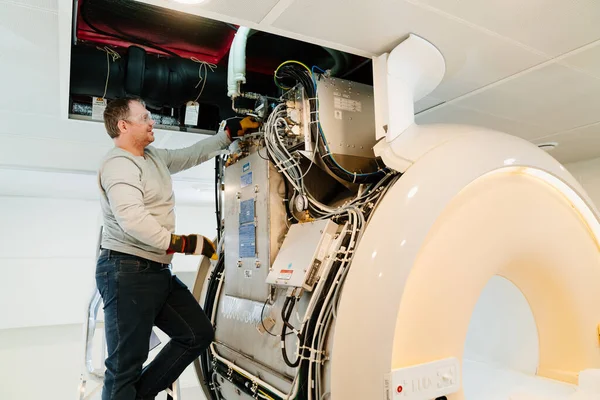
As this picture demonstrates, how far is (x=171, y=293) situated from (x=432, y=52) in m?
1.66

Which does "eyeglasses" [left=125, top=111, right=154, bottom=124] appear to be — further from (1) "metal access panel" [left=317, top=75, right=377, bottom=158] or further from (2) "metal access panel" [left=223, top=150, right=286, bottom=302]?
(1) "metal access panel" [left=317, top=75, right=377, bottom=158]

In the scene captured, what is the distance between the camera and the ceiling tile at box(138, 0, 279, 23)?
4.64ft

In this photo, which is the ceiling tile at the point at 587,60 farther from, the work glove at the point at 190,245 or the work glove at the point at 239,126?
the work glove at the point at 190,245

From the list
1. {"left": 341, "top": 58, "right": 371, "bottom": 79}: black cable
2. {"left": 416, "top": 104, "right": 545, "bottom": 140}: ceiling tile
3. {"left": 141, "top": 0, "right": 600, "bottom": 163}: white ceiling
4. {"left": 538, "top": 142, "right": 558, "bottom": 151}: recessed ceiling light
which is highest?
{"left": 341, "top": 58, "right": 371, "bottom": 79}: black cable

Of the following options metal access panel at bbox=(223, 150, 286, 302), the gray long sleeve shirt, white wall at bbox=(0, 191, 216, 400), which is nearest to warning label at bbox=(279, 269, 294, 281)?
metal access panel at bbox=(223, 150, 286, 302)

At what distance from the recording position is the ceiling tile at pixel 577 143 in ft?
10.1

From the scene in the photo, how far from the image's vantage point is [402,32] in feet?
5.56

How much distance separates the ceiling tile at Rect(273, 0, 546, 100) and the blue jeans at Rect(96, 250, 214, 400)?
4.05 ft

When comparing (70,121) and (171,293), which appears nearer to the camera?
(171,293)

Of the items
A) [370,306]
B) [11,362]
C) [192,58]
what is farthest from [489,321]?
[11,362]

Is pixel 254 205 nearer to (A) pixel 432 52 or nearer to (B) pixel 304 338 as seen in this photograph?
(B) pixel 304 338

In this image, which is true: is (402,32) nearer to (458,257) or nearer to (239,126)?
(458,257)

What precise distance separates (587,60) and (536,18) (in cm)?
58

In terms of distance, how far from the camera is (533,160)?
1808 mm
